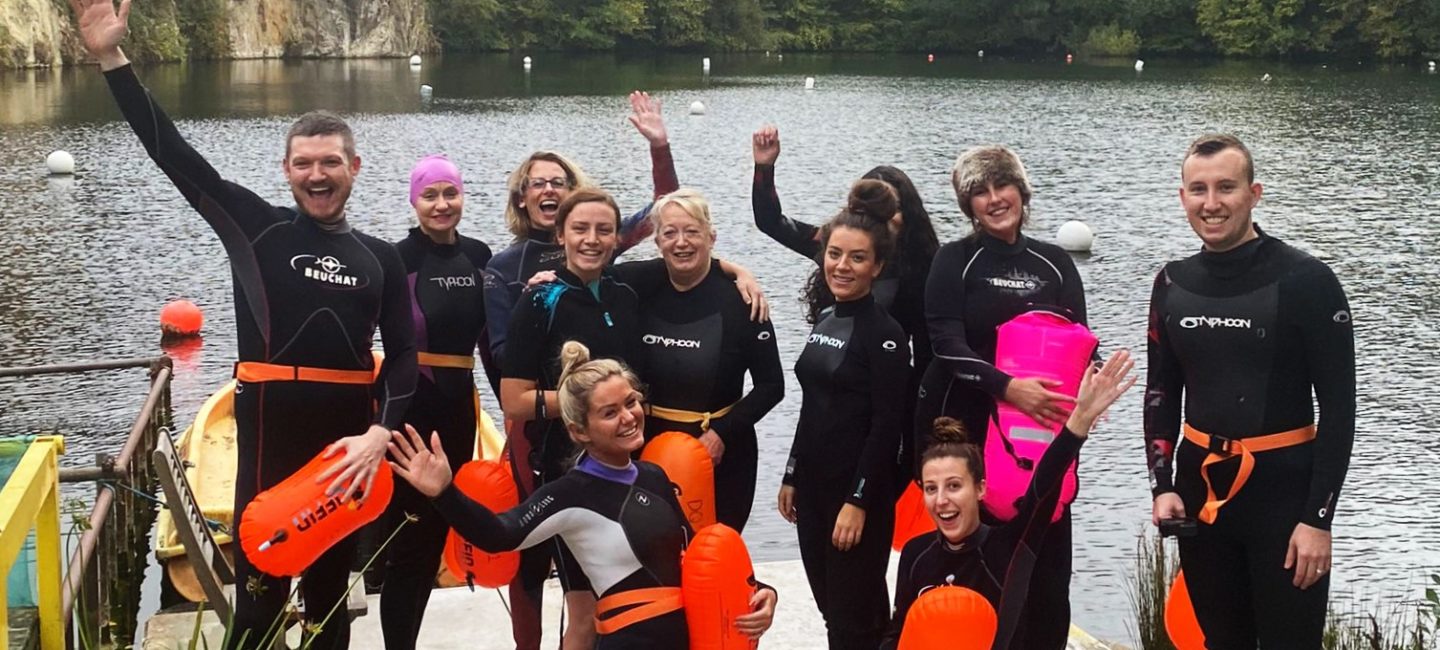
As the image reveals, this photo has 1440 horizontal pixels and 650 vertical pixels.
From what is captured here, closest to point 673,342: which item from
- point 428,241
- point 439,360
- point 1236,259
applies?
point 439,360

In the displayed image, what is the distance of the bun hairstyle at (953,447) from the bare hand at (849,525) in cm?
24

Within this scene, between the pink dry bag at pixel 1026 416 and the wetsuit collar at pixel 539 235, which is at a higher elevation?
the wetsuit collar at pixel 539 235

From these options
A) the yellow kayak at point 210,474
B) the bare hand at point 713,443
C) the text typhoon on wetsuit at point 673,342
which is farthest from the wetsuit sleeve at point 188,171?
the yellow kayak at point 210,474

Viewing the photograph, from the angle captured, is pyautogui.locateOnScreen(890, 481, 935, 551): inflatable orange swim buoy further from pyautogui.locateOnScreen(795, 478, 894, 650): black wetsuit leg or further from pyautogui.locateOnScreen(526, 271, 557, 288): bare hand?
pyautogui.locateOnScreen(526, 271, 557, 288): bare hand

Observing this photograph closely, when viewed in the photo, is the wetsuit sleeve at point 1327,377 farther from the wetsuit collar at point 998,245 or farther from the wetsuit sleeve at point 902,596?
the wetsuit sleeve at point 902,596

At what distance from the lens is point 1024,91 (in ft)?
152

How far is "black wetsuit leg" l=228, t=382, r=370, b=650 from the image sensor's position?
4297 millimetres

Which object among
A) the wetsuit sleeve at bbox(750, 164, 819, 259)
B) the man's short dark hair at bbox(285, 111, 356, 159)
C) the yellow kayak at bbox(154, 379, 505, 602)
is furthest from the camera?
the yellow kayak at bbox(154, 379, 505, 602)

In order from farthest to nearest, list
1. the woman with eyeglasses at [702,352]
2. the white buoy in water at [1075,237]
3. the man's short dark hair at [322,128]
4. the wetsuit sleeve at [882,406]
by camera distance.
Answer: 1. the white buoy in water at [1075,237]
2. the woman with eyeglasses at [702,352]
3. the wetsuit sleeve at [882,406]
4. the man's short dark hair at [322,128]

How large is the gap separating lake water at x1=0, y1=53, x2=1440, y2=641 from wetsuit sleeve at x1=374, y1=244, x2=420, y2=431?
4367mm

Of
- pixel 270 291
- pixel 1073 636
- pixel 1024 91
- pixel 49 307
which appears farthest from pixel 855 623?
pixel 1024 91

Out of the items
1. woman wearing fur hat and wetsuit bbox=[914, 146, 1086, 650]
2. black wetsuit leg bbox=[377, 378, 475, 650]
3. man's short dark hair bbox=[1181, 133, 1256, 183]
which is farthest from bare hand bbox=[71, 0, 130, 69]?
man's short dark hair bbox=[1181, 133, 1256, 183]

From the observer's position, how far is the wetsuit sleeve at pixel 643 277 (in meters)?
4.84

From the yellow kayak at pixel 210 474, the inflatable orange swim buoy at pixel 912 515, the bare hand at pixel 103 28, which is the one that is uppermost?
the bare hand at pixel 103 28
